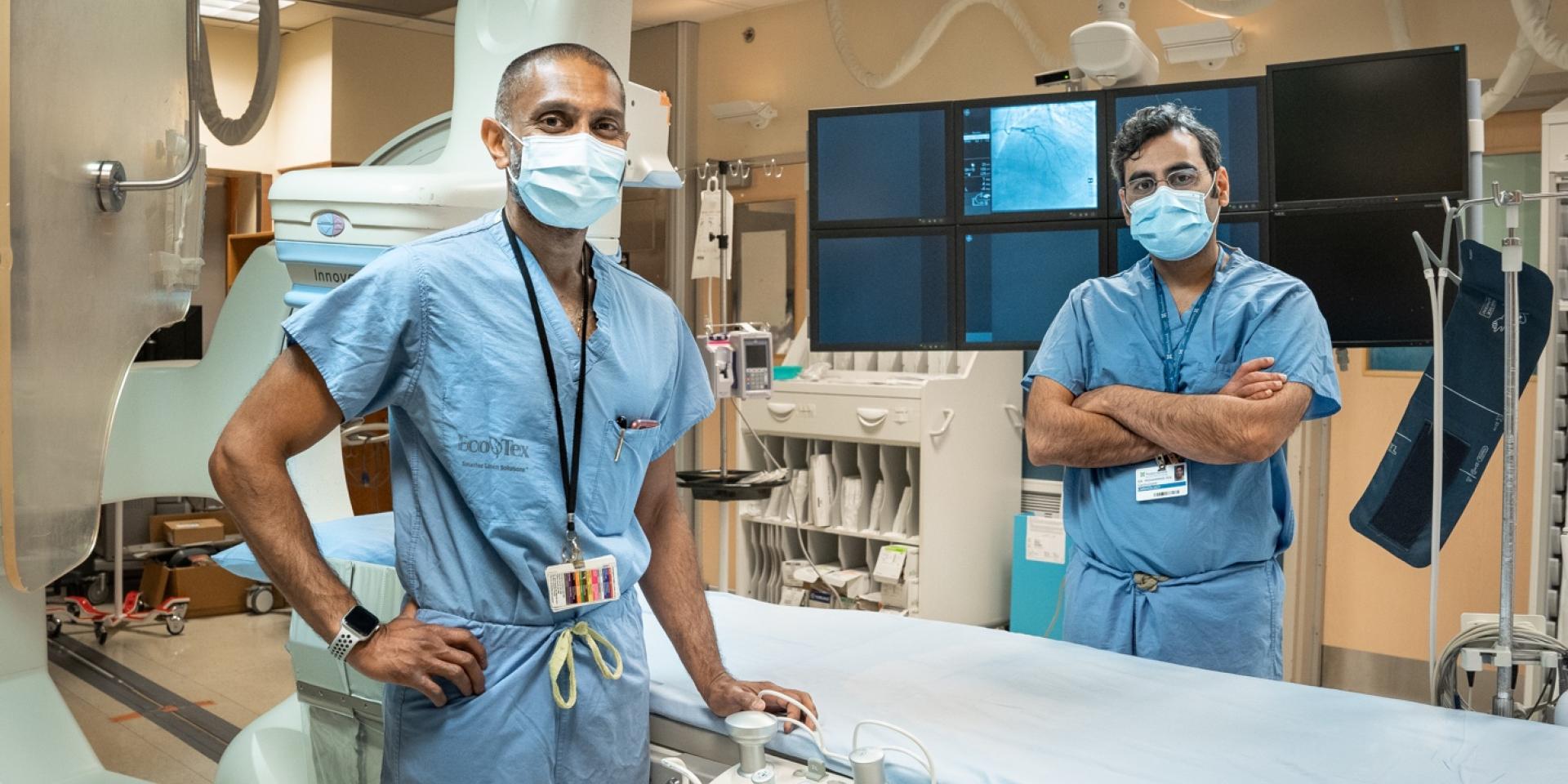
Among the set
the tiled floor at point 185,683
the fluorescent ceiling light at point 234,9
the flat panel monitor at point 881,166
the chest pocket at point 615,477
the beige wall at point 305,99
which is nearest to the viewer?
the chest pocket at point 615,477

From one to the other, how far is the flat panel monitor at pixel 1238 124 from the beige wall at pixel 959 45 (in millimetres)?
1759

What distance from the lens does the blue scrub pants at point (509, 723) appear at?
1.53 metres

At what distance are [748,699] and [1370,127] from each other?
5.85 feet

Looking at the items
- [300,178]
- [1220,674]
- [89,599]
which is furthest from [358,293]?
[89,599]

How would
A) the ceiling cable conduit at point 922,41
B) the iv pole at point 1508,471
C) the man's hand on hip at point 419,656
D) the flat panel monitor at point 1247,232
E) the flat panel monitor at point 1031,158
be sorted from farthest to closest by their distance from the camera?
the ceiling cable conduit at point 922,41 < the flat panel monitor at point 1031,158 < the flat panel monitor at point 1247,232 < the iv pole at point 1508,471 < the man's hand on hip at point 419,656

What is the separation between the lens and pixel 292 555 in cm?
147

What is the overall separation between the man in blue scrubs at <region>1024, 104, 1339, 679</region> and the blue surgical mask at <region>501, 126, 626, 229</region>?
3.17ft

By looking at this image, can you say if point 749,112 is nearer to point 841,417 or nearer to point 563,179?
point 841,417

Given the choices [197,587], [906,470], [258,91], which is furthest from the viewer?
[197,587]

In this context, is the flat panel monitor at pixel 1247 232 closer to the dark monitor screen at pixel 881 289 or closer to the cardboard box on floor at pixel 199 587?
the dark monitor screen at pixel 881 289

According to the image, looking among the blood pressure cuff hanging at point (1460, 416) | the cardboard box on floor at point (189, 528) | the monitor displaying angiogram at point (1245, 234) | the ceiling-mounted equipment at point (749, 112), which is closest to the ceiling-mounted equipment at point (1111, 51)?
the monitor displaying angiogram at point (1245, 234)

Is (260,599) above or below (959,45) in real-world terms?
below

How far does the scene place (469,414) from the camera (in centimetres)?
153

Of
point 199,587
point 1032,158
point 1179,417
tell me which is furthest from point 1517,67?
point 199,587
